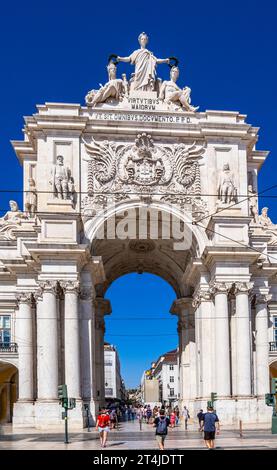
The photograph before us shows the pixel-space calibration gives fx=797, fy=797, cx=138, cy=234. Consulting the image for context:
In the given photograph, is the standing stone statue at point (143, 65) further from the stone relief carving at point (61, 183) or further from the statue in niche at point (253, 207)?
the statue in niche at point (253, 207)

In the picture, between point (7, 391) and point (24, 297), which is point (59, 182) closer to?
point (24, 297)

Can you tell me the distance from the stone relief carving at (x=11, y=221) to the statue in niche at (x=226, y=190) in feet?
42.4

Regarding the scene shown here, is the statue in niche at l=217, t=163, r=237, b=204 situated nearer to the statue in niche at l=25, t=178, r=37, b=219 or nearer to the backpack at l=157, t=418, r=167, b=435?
the statue in niche at l=25, t=178, r=37, b=219

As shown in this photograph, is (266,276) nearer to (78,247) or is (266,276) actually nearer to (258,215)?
(258,215)

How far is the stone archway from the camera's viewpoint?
57969 millimetres

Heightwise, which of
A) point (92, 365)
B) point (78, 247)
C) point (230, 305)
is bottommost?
point (92, 365)

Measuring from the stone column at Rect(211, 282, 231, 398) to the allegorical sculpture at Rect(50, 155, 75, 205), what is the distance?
1044 cm

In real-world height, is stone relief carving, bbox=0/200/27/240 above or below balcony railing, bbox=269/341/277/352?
above

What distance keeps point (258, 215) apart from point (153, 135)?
9.69 meters

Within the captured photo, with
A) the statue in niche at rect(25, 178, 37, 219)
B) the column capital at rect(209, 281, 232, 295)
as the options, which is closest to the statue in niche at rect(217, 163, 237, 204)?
the column capital at rect(209, 281, 232, 295)
